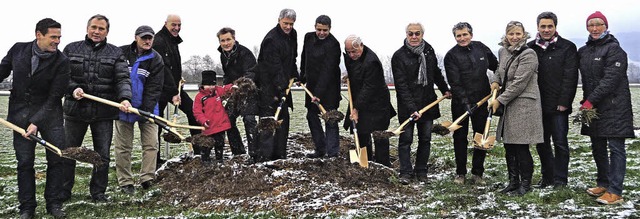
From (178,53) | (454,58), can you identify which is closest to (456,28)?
(454,58)

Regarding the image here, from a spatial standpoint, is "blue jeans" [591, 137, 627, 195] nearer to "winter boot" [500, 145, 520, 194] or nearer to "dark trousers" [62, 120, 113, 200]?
"winter boot" [500, 145, 520, 194]

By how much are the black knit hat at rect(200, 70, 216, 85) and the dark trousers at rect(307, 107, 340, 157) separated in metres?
1.58

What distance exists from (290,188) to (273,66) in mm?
2062

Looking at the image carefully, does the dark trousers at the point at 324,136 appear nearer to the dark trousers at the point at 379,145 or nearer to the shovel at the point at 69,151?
the dark trousers at the point at 379,145

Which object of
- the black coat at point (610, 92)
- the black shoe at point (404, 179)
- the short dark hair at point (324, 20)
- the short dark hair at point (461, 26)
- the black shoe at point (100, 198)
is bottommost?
the black shoe at point (100, 198)

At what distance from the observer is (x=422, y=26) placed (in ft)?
26.0

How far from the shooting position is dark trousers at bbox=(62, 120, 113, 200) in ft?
23.5

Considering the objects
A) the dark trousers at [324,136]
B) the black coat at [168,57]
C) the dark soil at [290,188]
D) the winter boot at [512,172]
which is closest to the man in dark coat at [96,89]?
the dark soil at [290,188]

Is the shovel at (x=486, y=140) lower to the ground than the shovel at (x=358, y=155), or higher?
higher

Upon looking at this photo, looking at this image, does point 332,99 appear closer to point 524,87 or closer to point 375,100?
point 375,100

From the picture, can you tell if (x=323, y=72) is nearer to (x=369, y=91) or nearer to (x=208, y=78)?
(x=369, y=91)

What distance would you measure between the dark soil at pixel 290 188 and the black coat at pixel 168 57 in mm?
1192

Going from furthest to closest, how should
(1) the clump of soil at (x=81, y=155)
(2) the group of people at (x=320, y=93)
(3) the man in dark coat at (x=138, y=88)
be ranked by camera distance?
(3) the man in dark coat at (x=138, y=88)
(2) the group of people at (x=320, y=93)
(1) the clump of soil at (x=81, y=155)

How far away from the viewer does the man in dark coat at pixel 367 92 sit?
8.20m
